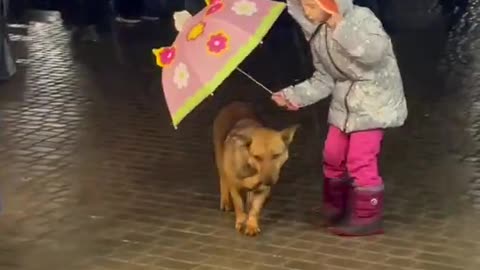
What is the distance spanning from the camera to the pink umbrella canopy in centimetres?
413

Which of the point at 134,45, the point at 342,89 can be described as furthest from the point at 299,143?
the point at 134,45

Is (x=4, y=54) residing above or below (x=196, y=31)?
below

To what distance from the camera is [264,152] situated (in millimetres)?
4137

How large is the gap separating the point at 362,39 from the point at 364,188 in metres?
0.65

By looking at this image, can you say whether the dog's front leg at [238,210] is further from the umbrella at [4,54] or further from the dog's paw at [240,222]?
the umbrella at [4,54]

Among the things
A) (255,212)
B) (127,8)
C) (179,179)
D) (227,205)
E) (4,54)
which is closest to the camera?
(255,212)

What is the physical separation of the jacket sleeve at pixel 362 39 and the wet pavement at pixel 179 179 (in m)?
0.77

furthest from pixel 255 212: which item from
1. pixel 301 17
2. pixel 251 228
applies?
pixel 301 17

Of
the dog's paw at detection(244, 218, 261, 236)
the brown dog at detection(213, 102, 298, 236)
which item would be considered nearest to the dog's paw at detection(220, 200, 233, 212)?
the brown dog at detection(213, 102, 298, 236)

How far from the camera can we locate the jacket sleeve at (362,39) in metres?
4.09

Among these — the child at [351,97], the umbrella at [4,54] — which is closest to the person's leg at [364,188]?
the child at [351,97]

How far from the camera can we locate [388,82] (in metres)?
4.25

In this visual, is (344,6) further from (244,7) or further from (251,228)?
(251,228)

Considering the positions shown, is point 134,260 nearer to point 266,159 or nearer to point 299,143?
point 266,159
